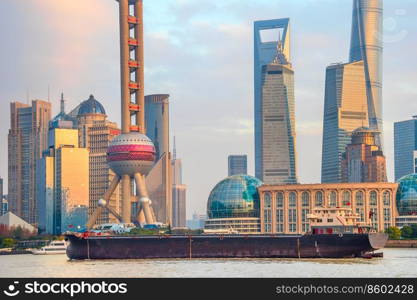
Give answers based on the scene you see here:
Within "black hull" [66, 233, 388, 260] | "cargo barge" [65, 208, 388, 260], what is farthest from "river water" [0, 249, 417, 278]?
"cargo barge" [65, 208, 388, 260]

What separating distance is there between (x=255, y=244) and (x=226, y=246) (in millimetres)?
4898

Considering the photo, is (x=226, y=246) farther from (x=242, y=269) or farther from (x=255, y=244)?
(x=242, y=269)

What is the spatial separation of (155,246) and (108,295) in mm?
82460

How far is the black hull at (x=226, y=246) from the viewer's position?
137 m

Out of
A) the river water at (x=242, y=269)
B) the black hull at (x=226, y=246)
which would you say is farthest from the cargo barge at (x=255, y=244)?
the river water at (x=242, y=269)

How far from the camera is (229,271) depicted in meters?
112

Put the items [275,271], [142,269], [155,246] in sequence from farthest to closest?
[155,246] → [142,269] → [275,271]

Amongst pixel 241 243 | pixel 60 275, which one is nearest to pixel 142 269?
pixel 60 275

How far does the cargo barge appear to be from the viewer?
13725 centimetres

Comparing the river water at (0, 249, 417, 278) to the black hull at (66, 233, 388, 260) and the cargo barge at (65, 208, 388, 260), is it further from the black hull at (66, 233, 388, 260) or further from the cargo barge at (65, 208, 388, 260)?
the cargo barge at (65, 208, 388, 260)

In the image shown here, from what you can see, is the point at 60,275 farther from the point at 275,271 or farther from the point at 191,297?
the point at 191,297

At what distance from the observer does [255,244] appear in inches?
5694

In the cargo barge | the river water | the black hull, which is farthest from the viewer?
the cargo barge

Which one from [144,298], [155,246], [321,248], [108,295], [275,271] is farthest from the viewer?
[155,246]
